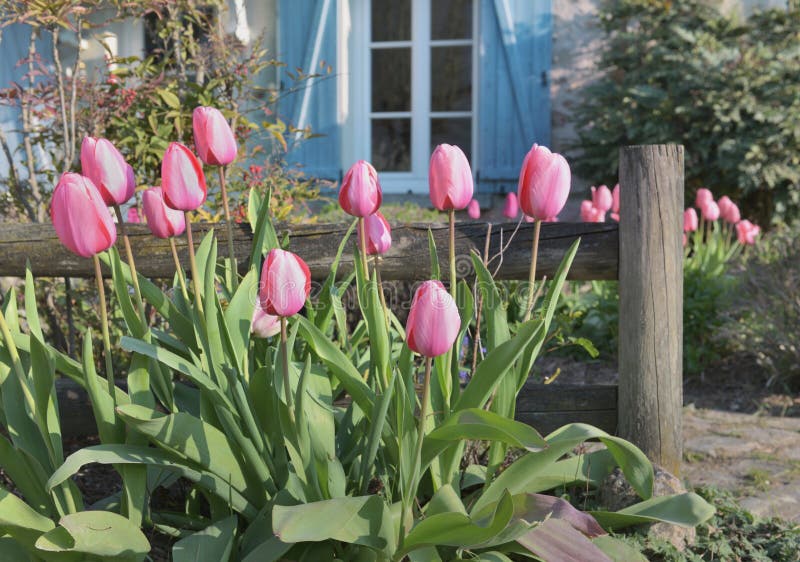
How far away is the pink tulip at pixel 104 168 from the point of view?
1561mm

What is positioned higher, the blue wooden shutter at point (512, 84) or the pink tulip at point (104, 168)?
the blue wooden shutter at point (512, 84)

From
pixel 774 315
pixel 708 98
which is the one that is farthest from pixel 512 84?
pixel 774 315

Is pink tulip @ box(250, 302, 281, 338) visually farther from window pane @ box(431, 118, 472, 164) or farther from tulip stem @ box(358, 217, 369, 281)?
window pane @ box(431, 118, 472, 164)

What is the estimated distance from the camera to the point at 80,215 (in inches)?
54.9

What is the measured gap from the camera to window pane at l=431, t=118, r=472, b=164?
6879 millimetres

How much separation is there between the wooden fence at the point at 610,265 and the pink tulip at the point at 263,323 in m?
0.51

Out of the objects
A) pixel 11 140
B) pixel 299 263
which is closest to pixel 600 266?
pixel 299 263

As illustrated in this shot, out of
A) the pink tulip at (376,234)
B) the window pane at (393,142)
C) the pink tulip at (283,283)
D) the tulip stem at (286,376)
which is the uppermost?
the window pane at (393,142)

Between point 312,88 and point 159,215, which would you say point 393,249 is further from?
point 312,88

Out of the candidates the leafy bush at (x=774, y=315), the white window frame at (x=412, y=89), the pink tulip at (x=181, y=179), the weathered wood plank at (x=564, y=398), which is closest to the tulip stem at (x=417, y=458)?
the pink tulip at (x=181, y=179)

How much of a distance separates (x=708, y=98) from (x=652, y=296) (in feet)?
13.0

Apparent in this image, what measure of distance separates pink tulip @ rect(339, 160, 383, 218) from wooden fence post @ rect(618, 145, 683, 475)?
82 cm

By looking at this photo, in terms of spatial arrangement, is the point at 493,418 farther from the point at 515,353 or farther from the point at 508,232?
the point at 508,232

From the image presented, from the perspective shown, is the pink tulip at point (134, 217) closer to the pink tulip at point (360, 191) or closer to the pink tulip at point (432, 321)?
the pink tulip at point (360, 191)
